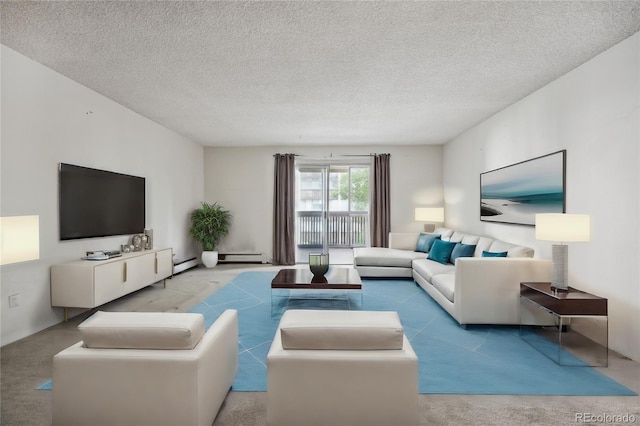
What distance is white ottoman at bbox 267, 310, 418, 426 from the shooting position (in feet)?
5.35

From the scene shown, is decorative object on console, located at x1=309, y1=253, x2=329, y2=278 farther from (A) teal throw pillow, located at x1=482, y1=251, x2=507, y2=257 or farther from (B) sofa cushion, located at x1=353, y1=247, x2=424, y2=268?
(A) teal throw pillow, located at x1=482, y1=251, x2=507, y2=257

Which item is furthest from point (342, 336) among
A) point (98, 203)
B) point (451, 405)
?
point (98, 203)

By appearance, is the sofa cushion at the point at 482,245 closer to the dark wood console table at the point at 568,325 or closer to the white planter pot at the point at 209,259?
the dark wood console table at the point at 568,325

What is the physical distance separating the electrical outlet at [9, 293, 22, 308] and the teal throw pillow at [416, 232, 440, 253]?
217 inches

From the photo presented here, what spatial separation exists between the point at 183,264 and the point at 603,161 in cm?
627

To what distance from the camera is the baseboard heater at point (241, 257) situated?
24.4 ft

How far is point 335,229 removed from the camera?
27.5 feet

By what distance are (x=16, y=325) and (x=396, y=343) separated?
11.3ft

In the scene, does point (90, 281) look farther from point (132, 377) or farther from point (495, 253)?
point (495, 253)

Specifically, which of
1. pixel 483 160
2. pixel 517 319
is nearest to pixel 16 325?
pixel 517 319

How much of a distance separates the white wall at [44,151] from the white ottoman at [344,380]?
2906 mm

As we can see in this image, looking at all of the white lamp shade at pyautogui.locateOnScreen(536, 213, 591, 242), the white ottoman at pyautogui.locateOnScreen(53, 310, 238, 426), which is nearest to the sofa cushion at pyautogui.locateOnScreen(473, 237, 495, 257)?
the white lamp shade at pyautogui.locateOnScreen(536, 213, 591, 242)

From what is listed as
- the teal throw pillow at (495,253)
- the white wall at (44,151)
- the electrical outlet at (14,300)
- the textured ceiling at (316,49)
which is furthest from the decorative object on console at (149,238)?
the teal throw pillow at (495,253)

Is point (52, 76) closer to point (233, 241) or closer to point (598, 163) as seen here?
point (233, 241)
